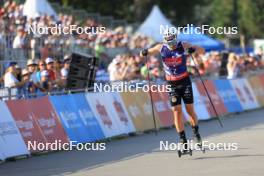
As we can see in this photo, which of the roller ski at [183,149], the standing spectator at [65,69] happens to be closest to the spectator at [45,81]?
the standing spectator at [65,69]

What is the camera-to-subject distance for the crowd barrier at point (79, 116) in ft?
51.2

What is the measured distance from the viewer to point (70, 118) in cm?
1764

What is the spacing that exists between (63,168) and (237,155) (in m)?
3.14

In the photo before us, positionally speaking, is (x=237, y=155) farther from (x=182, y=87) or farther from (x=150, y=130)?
(x=150, y=130)

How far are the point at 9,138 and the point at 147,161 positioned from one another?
111 inches

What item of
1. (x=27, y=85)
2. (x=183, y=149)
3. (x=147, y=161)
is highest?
(x=27, y=85)

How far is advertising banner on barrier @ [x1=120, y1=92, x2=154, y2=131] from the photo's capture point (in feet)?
67.4

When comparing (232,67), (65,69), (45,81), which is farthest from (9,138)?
(232,67)

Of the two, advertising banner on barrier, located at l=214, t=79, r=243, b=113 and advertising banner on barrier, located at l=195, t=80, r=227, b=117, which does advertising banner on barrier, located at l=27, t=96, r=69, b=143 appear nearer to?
advertising banner on barrier, located at l=195, t=80, r=227, b=117

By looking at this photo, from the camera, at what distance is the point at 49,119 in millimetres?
16875

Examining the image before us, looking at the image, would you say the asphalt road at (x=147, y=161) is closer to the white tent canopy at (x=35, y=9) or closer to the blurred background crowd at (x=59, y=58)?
the blurred background crowd at (x=59, y=58)

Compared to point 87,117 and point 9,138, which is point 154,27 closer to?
point 87,117

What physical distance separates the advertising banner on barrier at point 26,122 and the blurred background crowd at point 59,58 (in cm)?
200

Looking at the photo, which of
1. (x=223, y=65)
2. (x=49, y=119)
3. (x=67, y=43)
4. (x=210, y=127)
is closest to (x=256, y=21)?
(x=223, y=65)
